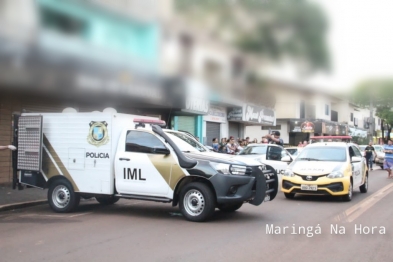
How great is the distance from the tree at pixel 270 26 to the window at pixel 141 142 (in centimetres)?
562

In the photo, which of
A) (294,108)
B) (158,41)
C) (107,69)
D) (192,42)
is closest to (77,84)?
(107,69)

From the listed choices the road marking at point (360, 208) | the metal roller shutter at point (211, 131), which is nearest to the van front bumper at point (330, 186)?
the road marking at point (360, 208)

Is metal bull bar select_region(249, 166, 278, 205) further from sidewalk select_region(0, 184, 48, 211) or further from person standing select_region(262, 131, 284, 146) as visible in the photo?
person standing select_region(262, 131, 284, 146)

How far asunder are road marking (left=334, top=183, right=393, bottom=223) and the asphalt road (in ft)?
0.12

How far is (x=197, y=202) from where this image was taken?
27.1 feet

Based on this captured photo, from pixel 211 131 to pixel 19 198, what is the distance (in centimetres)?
1506

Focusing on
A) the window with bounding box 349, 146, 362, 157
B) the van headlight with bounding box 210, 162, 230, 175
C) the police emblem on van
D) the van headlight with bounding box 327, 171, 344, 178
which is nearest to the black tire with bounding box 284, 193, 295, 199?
the van headlight with bounding box 327, 171, 344, 178

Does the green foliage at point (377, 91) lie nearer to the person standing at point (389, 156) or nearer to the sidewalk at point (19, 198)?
the sidewalk at point (19, 198)

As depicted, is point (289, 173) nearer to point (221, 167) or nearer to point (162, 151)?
point (221, 167)

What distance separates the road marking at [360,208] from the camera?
868cm

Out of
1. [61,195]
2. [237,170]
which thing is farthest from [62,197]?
[237,170]

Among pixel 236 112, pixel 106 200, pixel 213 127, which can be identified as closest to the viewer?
pixel 236 112

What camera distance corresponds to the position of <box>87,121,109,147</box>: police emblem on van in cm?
896

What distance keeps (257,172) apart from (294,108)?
4130mm
